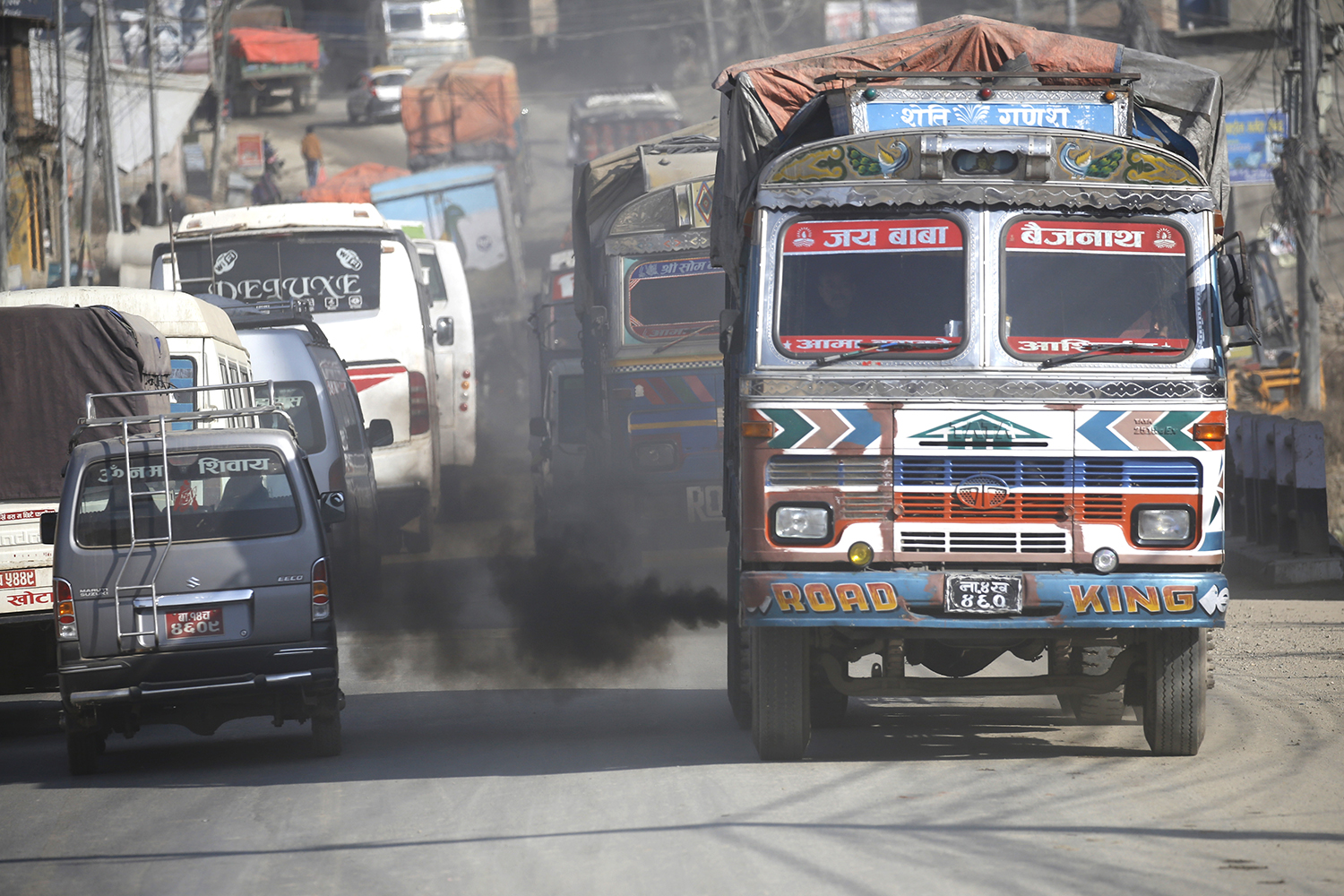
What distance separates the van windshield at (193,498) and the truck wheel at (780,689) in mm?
2777

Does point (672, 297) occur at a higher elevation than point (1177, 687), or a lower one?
higher

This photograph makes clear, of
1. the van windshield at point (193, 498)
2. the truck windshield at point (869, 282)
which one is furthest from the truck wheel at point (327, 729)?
the truck windshield at point (869, 282)

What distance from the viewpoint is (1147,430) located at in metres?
7.41

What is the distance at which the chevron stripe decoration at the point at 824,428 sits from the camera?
7484 millimetres

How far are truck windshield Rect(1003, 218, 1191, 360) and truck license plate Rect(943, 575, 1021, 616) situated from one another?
105 cm

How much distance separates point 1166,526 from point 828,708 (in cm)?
247

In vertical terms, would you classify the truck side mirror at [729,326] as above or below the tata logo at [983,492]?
above

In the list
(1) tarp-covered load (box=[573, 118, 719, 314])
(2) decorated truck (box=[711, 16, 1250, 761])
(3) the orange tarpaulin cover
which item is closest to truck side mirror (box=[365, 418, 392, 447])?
(1) tarp-covered load (box=[573, 118, 719, 314])

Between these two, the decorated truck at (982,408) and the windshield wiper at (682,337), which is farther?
the windshield wiper at (682,337)

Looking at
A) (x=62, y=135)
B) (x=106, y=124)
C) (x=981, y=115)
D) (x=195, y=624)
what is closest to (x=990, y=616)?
(x=981, y=115)

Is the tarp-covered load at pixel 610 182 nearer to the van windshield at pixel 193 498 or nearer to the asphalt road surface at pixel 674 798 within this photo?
the asphalt road surface at pixel 674 798

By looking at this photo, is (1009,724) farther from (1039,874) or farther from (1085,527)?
(1039,874)

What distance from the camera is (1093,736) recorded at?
28.7 ft

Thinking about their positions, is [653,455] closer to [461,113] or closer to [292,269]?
[292,269]
